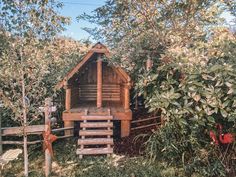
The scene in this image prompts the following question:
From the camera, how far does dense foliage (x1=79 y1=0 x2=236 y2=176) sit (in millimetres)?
5521

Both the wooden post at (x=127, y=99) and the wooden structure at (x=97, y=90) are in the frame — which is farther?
the wooden post at (x=127, y=99)

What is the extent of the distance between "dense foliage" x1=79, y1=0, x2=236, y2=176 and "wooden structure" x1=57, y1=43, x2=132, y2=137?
2.84 ft

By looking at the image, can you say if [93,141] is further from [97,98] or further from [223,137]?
[223,137]

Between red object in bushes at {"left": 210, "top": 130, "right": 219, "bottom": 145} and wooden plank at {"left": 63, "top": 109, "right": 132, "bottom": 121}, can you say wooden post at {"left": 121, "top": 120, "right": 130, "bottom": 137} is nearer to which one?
wooden plank at {"left": 63, "top": 109, "right": 132, "bottom": 121}

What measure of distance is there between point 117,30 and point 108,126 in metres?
2.73

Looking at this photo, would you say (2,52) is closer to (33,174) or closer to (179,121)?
(33,174)

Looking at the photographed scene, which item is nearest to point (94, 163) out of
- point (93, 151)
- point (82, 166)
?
point (82, 166)

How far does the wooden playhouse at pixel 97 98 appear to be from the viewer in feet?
24.9

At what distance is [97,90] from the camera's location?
8.60m

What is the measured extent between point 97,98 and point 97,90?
10.3 inches

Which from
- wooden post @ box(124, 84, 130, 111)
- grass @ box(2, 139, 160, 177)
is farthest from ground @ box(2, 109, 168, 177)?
wooden post @ box(124, 84, 130, 111)

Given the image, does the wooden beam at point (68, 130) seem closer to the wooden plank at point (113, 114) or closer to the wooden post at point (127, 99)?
the wooden plank at point (113, 114)

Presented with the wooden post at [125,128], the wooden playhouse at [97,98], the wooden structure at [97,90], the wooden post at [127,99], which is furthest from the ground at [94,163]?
the wooden post at [127,99]

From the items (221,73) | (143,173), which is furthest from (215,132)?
(143,173)
